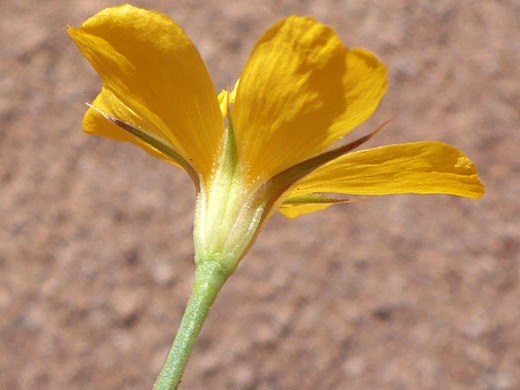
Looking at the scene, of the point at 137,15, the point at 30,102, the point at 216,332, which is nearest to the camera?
the point at 137,15

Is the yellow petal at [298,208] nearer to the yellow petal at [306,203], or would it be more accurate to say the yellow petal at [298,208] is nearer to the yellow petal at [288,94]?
the yellow petal at [306,203]

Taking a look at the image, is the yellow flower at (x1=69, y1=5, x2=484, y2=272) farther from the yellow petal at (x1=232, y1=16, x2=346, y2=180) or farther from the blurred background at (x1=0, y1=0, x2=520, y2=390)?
the blurred background at (x1=0, y1=0, x2=520, y2=390)

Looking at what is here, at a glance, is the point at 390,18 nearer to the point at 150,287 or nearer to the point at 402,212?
the point at 402,212

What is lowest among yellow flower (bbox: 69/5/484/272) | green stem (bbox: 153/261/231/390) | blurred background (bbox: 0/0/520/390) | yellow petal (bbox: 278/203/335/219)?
blurred background (bbox: 0/0/520/390)

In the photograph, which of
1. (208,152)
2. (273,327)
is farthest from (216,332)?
(208,152)

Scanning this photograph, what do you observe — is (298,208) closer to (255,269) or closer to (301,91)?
(301,91)

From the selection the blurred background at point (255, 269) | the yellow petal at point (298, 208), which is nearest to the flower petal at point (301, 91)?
the yellow petal at point (298, 208)

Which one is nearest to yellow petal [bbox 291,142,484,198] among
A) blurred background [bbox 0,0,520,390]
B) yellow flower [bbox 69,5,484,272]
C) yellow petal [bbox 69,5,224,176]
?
yellow flower [bbox 69,5,484,272]
